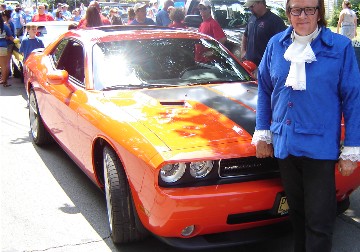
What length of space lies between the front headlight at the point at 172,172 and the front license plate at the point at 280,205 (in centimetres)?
62

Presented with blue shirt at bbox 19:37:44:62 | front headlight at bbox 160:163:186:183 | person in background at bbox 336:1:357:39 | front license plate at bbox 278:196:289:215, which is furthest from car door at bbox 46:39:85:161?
person in background at bbox 336:1:357:39

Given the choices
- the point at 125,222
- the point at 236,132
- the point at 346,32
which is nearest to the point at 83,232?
the point at 125,222

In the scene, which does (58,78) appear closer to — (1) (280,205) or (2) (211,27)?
(1) (280,205)

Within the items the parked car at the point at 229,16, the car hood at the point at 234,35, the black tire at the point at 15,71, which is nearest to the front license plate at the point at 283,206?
the car hood at the point at 234,35

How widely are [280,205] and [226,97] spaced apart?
47.6 inches

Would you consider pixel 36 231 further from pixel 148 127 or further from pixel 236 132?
pixel 236 132

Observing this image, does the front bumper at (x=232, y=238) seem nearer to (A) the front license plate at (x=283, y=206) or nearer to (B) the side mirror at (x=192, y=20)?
(A) the front license plate at (x=283, y=206)

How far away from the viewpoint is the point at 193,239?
3.05m

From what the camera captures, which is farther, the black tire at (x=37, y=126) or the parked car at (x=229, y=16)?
the parked car at (x=229, y=16)

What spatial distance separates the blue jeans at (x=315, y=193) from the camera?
260 cm

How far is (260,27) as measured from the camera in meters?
6.30

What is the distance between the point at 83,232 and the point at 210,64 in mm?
2008

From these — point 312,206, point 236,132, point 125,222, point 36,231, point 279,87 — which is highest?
point 279,87

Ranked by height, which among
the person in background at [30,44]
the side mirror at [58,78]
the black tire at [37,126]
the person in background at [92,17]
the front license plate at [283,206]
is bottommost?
the black tire at [37,126]
